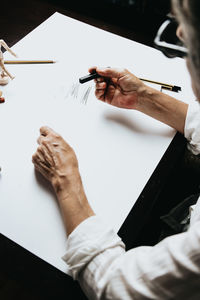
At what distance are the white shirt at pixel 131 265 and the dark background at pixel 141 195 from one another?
0.05 meters

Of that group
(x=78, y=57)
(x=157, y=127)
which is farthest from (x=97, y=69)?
(x=157, y=127)

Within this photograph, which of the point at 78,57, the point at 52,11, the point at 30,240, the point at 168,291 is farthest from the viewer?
the point at 52,11

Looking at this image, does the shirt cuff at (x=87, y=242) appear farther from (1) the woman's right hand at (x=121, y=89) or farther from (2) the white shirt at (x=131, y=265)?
(1) the woman's right hand at (x=121, y=89)

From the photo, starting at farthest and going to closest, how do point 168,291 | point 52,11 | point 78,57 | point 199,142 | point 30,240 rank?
point 52,11
point 78,57
point 199,142
point 30,240
point 168,291

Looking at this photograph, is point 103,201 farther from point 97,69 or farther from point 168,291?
point 97,69

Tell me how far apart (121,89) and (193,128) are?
9.8 inches

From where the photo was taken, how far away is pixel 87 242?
621 millimetres

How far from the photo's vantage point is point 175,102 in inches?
35.7

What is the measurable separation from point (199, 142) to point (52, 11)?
2.60 ft

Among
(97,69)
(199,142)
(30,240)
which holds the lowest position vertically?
(199,142)

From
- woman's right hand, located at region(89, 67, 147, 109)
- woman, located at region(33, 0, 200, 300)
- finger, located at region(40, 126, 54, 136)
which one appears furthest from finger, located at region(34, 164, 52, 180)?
woman's right hand, located at region(89, 67, 147, 109)

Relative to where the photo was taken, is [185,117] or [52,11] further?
[52,11]

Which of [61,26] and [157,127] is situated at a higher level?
[61,26]

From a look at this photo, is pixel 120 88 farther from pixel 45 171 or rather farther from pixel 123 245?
pixel 123 245
